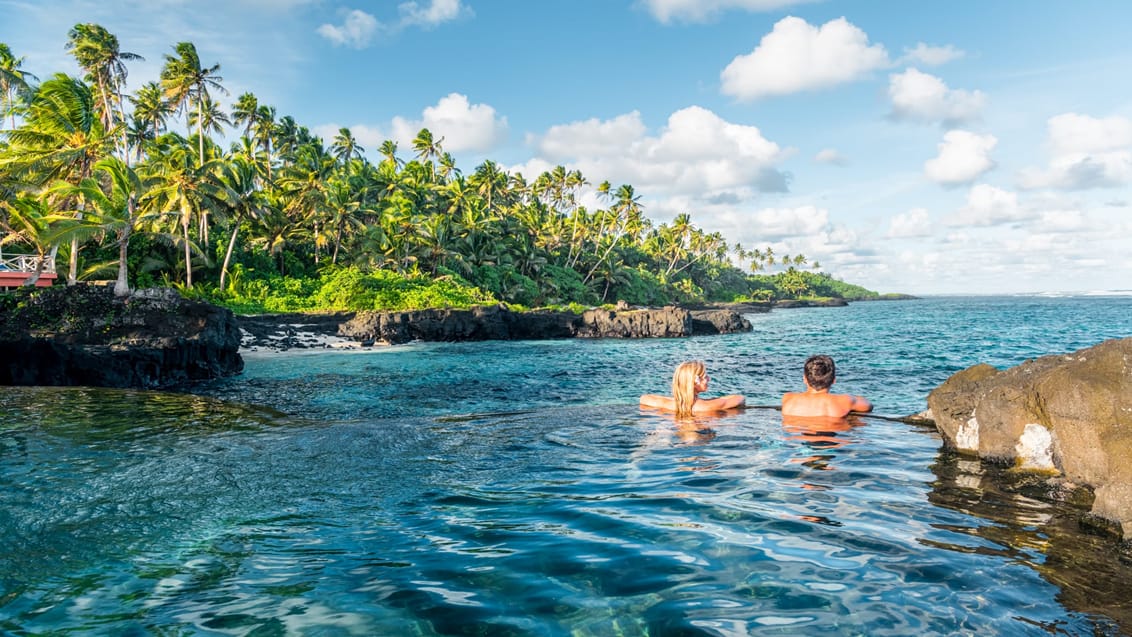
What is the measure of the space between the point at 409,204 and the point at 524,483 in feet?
172

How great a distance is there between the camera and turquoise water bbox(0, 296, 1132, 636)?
2.95 metres

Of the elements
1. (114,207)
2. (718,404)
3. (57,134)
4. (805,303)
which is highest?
(57,134)

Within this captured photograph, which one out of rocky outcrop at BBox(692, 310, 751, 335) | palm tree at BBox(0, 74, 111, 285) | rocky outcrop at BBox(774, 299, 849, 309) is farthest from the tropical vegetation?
rocky outcrop at BBox(774, 299, 849, 309)

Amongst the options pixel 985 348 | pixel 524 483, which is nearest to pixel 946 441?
pixel 524 483

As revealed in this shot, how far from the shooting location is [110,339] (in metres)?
18.2

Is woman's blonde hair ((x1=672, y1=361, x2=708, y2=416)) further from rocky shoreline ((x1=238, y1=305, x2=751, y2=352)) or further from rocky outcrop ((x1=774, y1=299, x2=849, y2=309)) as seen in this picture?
rocky outcrop ((x1=774, y1=299, x2=849, y2=309))

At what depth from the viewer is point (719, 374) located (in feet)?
65.5

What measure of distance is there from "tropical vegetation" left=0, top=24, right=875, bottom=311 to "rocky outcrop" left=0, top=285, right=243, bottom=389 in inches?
110

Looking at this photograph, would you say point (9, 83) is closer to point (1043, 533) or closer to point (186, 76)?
point (186, 76)

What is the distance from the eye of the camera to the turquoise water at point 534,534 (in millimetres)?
2949

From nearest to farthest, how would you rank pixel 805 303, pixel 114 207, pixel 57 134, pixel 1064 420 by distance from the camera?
pixel 1064 420 < pixel 114 207 < pixel 57 134 < pixel 805 303

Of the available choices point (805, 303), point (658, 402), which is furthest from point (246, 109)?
point (805, 303)

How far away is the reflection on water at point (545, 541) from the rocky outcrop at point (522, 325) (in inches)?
1165

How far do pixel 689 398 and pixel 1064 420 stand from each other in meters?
4.57
